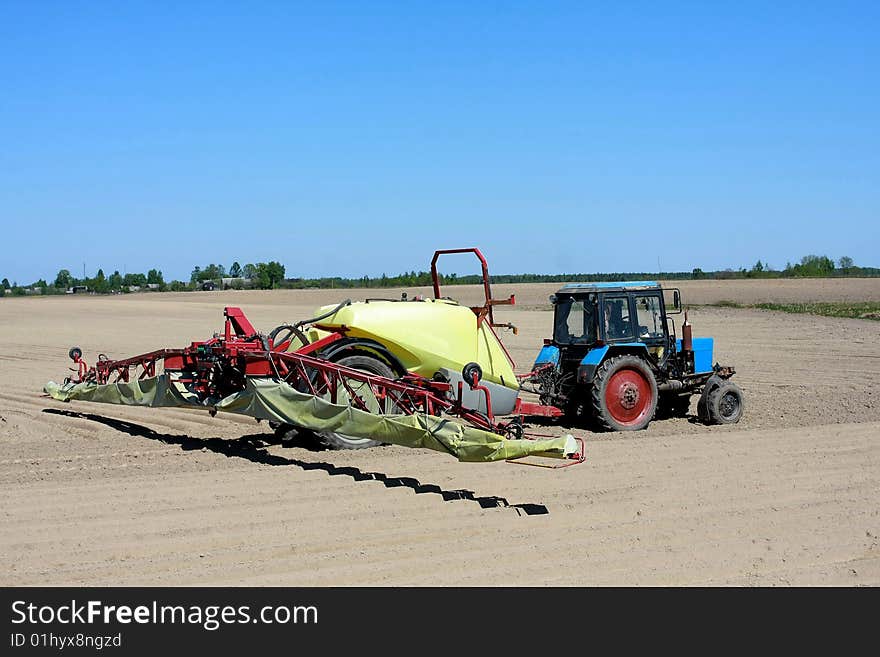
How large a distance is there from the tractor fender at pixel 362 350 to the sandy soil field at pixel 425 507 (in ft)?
3.24

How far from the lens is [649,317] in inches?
480

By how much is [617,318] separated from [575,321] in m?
0.53

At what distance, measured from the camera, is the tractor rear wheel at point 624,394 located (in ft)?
37.6

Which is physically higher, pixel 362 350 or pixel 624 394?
pixel 362 350

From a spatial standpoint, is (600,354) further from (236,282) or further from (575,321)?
(236,282)

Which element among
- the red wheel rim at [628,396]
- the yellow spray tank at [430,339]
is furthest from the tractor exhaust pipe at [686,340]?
the yellow spray tank at [430,339]

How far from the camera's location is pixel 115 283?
113m

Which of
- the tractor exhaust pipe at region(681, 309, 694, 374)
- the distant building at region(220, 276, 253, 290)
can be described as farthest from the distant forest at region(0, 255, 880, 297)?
the tractor exhaust pipe at region(681, 309, 694, 374)

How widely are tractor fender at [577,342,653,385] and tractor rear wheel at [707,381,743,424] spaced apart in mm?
948

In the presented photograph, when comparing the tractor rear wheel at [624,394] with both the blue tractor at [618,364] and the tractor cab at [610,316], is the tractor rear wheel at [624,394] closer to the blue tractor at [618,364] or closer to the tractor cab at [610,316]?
the blue tractor at [618,364]

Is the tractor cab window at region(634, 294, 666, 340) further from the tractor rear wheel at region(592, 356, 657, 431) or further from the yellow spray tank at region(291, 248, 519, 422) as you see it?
the yellow spray tank at region(291, 248, 519, 422)

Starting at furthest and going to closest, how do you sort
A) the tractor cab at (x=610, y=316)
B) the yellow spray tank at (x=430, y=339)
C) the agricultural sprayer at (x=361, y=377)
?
the tractor cab at (x=610, y=316) < the yellow spray tank at (x=430, y=339) < the agricultural sprayer at (x=361, y=377)

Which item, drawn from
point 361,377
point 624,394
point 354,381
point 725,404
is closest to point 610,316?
point 624,394

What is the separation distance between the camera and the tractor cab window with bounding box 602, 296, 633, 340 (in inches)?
467
